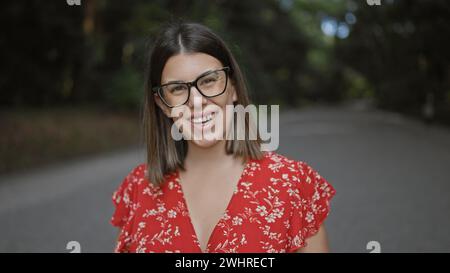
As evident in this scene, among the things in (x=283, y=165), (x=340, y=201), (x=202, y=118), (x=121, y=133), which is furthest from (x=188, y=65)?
(x=121, y=133)

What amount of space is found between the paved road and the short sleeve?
2604mm

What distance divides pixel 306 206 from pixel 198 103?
0.51 metres

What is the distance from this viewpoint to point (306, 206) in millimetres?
1650

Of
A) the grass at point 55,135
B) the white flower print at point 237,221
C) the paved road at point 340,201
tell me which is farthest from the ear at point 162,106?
the grass at point 55,135

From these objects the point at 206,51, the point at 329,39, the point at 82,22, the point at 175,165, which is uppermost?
the point at 329,39

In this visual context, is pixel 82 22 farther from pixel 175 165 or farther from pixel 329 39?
pixel 329 39

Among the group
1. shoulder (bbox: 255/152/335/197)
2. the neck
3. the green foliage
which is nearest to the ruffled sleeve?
the neck

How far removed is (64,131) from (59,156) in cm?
80

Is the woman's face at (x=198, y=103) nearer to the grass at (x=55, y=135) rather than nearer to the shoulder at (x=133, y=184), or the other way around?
the shoulder at (x=133, y=184)

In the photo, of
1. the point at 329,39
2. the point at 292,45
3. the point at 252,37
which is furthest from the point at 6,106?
the point at 329,39

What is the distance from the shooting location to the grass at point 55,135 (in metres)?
9.41

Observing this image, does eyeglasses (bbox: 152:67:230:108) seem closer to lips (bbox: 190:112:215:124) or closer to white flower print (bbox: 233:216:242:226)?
lips (bbox: 190:112:215:124)

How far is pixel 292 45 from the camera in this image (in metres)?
42.5

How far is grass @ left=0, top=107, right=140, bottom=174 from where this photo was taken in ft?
30.9
